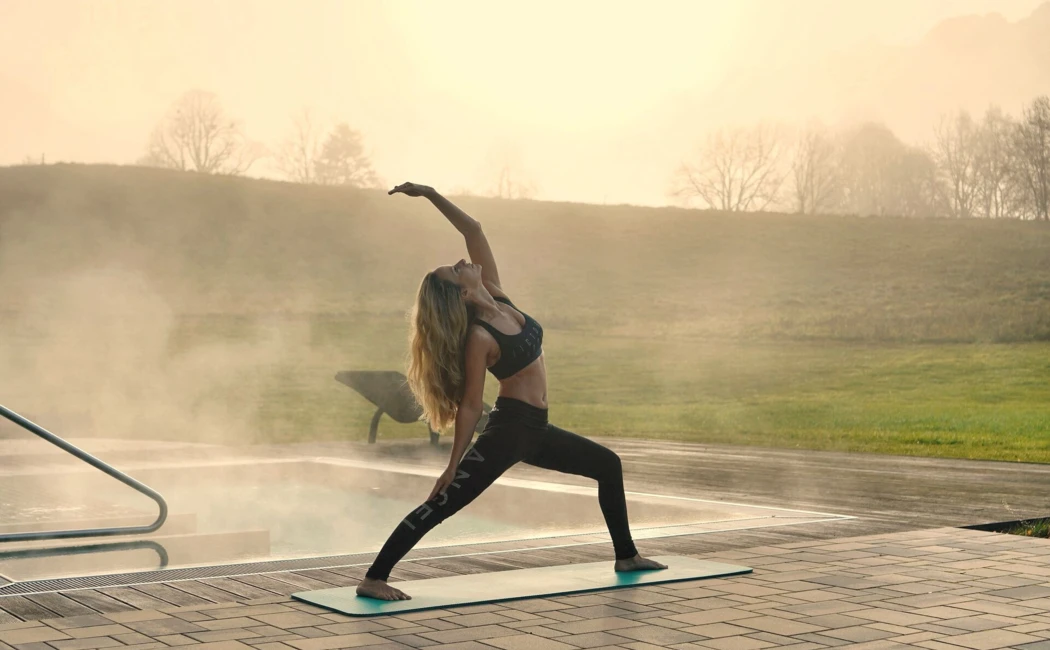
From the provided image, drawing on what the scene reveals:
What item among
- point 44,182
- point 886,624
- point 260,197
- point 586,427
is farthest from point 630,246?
point 886,624

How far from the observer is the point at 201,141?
67312 millimetres

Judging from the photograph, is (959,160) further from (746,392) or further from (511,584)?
(511,584)

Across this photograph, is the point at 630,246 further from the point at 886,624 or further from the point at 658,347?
the point at 886,624

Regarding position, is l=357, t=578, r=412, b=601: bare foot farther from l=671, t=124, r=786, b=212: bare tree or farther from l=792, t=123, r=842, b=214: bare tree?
l=792, t=123, r=842, b=214: bare tree

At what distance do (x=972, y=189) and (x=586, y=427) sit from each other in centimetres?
4984

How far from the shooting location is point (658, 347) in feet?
131

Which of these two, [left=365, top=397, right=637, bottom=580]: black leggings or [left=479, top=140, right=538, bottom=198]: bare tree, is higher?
[left=479, top=140, right=538, bottom=198]: bare tree

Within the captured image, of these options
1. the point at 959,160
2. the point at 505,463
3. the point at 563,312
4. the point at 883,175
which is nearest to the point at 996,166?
the point at 959,160

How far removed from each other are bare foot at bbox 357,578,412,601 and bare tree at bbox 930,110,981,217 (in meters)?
62.5

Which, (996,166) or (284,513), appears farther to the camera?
(996,166)

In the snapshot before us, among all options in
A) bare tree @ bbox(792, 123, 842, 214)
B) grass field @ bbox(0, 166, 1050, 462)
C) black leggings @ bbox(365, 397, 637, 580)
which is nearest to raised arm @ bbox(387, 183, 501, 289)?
black leggings @ bbox(365, 397, 637, 580)

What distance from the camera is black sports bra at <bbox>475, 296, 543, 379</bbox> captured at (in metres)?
5.45

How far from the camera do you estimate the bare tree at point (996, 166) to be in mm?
60062

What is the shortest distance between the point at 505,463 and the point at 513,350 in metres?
0.50
